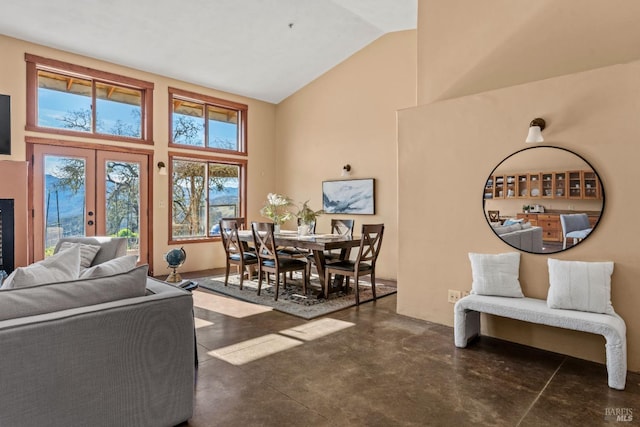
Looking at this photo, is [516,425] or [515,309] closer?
[516,425]

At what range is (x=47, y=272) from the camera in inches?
79.4

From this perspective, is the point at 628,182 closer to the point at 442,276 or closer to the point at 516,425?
the point at 442,276

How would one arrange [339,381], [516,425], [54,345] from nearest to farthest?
[54,345]
[516,425]
[339,381]

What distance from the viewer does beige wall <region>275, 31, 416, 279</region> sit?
237 inches

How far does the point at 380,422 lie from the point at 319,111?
19.5 feet

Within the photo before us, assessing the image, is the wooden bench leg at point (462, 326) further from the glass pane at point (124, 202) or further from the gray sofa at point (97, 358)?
the glass pane at point (124, 202)

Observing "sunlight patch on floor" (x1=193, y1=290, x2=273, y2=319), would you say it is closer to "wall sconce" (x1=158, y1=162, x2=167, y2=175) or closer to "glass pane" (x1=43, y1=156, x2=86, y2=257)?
"glass pane" (x1=43, y1=156, x2=86, y2=257)

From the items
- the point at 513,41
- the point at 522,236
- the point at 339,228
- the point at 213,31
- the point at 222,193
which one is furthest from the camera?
the point at 222,193

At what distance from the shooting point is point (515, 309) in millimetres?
2877

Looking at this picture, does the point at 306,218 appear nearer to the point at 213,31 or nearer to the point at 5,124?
the point at 213,31

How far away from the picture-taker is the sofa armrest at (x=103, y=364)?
1.52m

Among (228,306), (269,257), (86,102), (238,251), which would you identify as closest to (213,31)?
(86,102)

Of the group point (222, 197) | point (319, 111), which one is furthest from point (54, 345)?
point (319, 111)

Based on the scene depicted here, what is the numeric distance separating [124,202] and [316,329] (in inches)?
157
